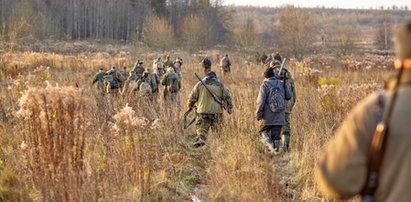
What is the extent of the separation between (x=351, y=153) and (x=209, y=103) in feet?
20.0

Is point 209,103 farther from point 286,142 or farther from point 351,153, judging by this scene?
point 351,153

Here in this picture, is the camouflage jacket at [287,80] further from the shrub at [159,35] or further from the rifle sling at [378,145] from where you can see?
the shrub at [159,35]

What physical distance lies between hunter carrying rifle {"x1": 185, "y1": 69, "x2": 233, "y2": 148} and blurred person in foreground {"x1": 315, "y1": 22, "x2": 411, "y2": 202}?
5.95m

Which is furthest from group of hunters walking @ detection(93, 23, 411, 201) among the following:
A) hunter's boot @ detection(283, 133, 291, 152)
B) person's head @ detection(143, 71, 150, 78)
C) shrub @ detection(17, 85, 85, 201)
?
person's head @ detection(143, 71, 150, 78)

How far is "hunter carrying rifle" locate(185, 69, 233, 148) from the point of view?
8.16 metres

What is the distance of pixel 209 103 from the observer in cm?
817

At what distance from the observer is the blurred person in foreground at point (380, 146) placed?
Result: 1.96 m

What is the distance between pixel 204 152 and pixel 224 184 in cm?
257

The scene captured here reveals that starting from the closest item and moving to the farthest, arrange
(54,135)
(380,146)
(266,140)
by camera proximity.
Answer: (380,146) → (54,135) → (266,140)

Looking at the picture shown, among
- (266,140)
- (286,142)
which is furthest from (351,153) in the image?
(286,142)

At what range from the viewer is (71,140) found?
443 cm

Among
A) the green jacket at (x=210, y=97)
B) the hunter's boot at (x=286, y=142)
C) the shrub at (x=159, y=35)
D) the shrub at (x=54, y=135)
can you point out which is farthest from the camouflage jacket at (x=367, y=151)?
the shrub at (x=159, y=35)

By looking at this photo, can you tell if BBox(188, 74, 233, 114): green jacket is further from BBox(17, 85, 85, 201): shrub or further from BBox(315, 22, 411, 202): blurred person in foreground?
BBox(315, 22, 411, 202): blurred person in foreground

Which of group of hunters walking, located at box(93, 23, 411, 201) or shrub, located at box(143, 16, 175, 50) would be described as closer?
group of hunters walking, located at box(93, 23, 411, 201)
